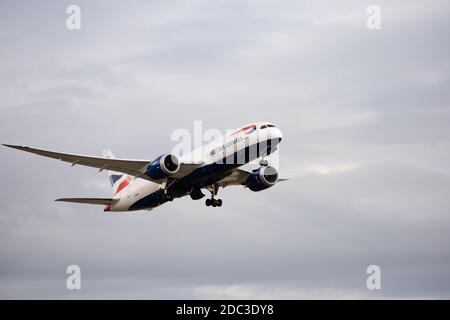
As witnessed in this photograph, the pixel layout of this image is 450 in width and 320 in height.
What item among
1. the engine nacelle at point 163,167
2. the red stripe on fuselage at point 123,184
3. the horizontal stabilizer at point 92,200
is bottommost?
the horizontal stabilizer at point 92,200

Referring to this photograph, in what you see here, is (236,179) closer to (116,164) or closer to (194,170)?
(194,170)

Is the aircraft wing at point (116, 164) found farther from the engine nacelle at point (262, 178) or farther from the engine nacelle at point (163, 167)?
the engine nacelle at point (262, 178)

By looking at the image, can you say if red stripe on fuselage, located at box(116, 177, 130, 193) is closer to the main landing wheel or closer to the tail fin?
the tail fin

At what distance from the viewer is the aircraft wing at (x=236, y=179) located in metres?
78.8

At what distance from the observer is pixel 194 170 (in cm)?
7181

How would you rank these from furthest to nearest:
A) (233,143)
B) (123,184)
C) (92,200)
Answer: (123,184), (92,200), (233,143)

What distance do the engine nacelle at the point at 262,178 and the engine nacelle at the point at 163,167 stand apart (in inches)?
440

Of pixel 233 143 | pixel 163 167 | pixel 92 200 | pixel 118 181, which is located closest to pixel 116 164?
pixel 163 167

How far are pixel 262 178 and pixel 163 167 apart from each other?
12.7 metres

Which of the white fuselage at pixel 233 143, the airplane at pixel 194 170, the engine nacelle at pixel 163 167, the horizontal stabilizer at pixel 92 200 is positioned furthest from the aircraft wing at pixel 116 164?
the horizontal stabilizer at pixel 92 200

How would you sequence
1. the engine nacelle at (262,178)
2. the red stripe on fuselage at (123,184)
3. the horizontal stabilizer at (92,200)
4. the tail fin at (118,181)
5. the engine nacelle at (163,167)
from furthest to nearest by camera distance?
the tail fin at (118,181), the red stripe on fuselage at (123,184), the engine nacelle at (262,178), the horizontal stabilizer at (92,200), the engine nacelle at (163,167)
